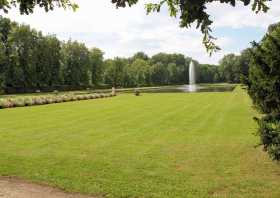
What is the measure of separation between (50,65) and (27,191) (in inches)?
3018

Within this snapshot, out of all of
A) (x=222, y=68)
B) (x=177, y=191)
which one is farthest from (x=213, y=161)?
(x=222, y=68)

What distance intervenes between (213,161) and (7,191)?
16.9ft

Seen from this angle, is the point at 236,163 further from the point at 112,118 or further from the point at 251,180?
the point at 112,118

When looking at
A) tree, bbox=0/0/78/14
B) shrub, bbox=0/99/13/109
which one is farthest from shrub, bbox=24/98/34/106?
tree, bbox=0/0/78/14

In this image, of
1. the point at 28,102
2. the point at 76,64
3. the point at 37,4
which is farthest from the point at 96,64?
the point at 37,4

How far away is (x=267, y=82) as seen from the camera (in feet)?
35.8

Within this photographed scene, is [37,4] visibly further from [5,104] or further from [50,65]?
[50,65]

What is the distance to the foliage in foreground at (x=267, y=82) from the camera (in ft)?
32.1

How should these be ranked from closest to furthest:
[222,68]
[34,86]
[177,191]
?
[177,191], [34,86], [222,68]

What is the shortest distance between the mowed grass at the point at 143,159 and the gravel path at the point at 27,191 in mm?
303

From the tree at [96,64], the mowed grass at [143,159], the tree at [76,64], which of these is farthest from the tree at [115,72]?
the mowed grass at [143,159]

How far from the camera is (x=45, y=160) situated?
11109 mm

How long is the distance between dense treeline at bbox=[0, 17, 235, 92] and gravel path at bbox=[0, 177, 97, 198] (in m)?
60.5

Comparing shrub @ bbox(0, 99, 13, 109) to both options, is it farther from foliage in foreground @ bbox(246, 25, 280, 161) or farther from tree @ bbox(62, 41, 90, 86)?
tree @ bbox(62, 41, 90, 86)
